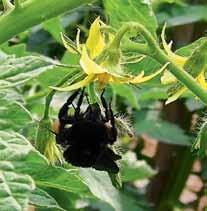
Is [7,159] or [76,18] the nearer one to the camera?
[7,159]

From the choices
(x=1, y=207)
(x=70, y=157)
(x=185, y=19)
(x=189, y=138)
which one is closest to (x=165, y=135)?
(x=189, y=138)

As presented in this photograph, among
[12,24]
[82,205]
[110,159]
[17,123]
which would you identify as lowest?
[82,205]

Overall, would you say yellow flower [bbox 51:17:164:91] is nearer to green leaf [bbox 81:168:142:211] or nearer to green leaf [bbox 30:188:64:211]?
green leaf [bbox 30:188:64:211]

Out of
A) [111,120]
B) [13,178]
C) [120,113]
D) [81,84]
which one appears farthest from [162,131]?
[13,178]

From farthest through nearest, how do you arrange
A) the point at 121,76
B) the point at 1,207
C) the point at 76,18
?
the point at 76,18
the point at 121,76
the point at 1,207

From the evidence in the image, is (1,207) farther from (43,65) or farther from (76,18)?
(76,18)

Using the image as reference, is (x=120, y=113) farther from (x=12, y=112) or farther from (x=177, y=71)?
(x=12, y=112)

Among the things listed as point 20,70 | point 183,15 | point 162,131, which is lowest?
point 162,131

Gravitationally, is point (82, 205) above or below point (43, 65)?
below
